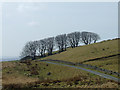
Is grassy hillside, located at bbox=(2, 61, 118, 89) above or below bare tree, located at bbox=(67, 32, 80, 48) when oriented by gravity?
below

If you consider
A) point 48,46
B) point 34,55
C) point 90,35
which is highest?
point 90,35

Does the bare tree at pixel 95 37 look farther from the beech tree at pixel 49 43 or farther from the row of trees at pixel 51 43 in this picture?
the beech tree at pixel 49 43

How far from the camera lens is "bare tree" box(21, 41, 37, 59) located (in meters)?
108

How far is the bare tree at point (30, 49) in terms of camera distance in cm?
10750

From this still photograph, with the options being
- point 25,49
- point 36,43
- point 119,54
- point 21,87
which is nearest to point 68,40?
point 36,43

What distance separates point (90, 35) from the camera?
117 meters

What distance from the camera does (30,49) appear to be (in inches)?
4225

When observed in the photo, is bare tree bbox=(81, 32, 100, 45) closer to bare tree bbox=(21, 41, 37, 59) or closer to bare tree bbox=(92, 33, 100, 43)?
bare tree bbox=(92, 33, 100, 43)

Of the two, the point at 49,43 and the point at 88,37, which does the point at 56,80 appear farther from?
the point at 88,37

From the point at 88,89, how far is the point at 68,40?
93.3m

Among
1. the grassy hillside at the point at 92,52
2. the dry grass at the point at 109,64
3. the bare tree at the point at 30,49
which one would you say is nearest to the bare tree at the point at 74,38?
the bare tree at the point at 30,49

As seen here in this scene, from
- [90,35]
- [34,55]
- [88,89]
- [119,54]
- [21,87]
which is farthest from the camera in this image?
[90,35]

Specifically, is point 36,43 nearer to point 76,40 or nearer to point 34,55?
point 34,55

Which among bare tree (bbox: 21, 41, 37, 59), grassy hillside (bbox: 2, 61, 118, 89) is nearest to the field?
grassy hillside (bbox: 2, 61, 118, 89)
